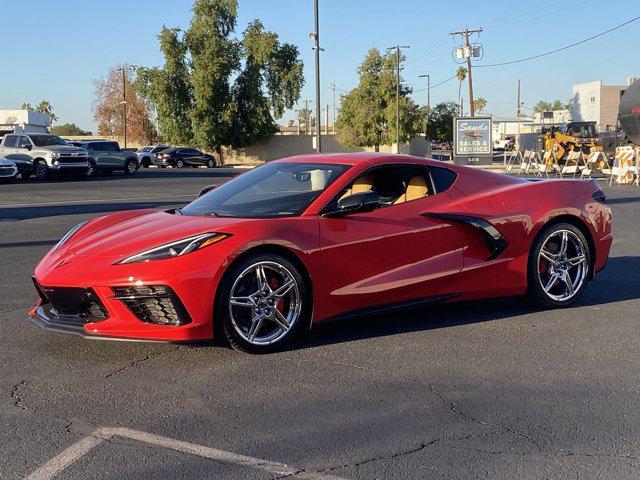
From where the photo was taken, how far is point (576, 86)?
3081 inches

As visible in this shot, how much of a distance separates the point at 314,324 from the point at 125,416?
67.6 inches

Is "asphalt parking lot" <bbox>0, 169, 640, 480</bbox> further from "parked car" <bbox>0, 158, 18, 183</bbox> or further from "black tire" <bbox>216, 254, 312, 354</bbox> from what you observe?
"parked car" <bbox>0, 158, 18, 183</bbox>

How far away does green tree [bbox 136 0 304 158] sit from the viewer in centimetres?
5750

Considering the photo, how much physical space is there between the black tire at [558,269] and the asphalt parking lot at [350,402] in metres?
0.15

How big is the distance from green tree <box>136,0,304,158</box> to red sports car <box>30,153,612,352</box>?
5282cm

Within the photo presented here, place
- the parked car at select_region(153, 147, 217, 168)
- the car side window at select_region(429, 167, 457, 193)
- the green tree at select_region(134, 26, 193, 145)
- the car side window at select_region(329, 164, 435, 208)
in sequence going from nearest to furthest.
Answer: the car side window at select_region(329, 164, 435, 208)
the car side window at select_region(429, 167, 457, 193)
the parked car at select_region(153, 147, 217, 168)
the green tree at select_region(134, 26, 193, 145)

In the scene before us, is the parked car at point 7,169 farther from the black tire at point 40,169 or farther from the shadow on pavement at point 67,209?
the shadow on pavement at point 67,209

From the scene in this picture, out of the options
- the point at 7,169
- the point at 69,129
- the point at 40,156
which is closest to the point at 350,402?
the point at 7,169

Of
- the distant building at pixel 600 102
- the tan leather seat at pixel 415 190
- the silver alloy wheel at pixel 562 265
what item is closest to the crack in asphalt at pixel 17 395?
the tan leather seat at pixel 415 190

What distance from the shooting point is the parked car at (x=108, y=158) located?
38188 millimetres

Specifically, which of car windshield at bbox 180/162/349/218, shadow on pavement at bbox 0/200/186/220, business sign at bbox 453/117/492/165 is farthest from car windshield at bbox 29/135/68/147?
car windshield at bbox 180/162/349/218

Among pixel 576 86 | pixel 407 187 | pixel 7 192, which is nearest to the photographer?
pixel 407 187

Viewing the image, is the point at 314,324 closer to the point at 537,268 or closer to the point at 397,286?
the point at 397,286

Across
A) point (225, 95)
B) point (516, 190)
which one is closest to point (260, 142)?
point (225, 95)
